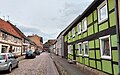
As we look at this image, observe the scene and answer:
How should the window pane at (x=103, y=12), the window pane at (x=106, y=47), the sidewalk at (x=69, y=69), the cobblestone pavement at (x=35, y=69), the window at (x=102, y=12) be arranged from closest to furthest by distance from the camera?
1. the window pane at (x=106, y=47)
2. the window at (x=102, y=12)
3. the window pane at (x=103, y=12)
4. the sidewalk at (x=69, y=69)
5. the cobblestone pavement at (x=35, y=69)

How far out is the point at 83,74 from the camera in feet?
38.4

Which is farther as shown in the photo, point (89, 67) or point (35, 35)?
point (35, 35)

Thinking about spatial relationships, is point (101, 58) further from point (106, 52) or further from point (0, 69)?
point (0, 69)

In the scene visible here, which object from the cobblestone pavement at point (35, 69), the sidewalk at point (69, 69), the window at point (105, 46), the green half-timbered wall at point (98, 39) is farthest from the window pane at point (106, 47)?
the cobblestone pavement at point (35, 69)

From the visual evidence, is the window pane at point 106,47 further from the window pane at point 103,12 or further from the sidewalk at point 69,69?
the sidewalk at point 69,69

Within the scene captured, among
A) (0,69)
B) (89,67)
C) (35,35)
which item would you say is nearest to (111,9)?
(89,67)

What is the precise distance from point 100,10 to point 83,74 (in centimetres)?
446

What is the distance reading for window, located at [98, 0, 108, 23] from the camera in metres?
10.1

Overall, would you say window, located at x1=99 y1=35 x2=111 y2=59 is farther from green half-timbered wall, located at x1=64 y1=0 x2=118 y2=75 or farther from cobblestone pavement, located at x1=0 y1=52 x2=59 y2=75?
cobblestone pavement, located at x1=0 y1=52 x2=59 y2=75

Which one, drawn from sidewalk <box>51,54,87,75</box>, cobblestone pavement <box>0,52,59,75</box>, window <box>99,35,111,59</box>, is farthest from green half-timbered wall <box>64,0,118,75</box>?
cobblestone pavement <box>0,52,59,75</box>

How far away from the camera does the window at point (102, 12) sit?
33.2ft

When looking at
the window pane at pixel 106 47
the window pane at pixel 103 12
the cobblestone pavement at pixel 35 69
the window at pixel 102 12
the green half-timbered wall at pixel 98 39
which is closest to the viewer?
the green half-timbered wall at pixel 98 39

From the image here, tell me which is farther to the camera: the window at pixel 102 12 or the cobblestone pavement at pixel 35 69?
the cobblestone pavement at pixel 35 69

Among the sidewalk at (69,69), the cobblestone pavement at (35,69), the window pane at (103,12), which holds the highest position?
the window pane at (103,12)
